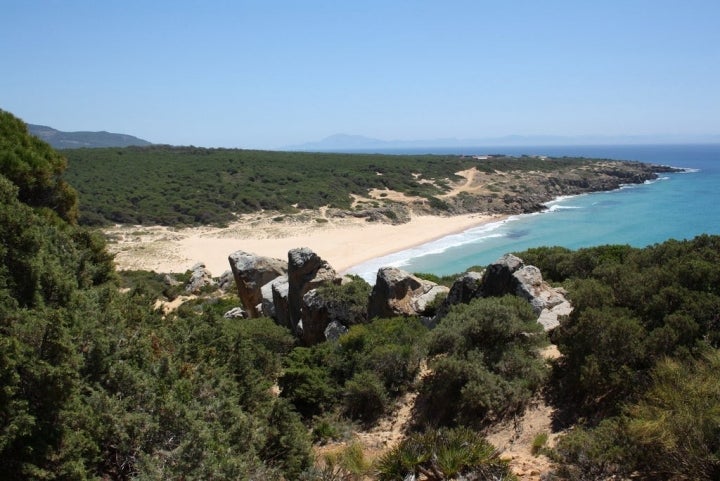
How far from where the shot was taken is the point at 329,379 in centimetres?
1094

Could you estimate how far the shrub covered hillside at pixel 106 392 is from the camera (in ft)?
16.1

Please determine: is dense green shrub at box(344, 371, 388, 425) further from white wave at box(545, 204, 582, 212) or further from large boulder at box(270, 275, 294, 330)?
white wave at box(545, 204, 582, 212)

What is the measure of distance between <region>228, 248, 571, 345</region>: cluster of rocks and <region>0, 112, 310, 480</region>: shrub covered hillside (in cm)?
601

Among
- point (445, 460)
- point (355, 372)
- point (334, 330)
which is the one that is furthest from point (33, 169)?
point (445, 460)

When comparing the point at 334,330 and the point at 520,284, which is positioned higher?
the point at 520,284

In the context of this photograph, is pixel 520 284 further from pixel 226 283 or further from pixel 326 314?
pixel 226 283

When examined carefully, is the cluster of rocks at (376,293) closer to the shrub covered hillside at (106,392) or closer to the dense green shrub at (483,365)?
the dense green shrub at (483,365)

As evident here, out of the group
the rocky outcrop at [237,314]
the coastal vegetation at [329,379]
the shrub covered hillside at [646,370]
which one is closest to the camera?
the coastal vegetation at [329,379]

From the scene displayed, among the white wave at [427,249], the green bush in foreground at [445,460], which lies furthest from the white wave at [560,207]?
the green bush in foreground at [445,460]

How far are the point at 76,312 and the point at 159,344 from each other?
187 centimetres

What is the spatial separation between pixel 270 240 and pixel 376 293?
89.8 ft

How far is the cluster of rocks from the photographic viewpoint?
495 inches

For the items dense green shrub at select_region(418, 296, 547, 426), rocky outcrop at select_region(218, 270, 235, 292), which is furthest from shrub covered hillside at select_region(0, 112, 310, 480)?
rocky outcrop at select_region(218, 270, 235, 292)

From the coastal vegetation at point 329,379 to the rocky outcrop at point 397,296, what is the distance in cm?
199
